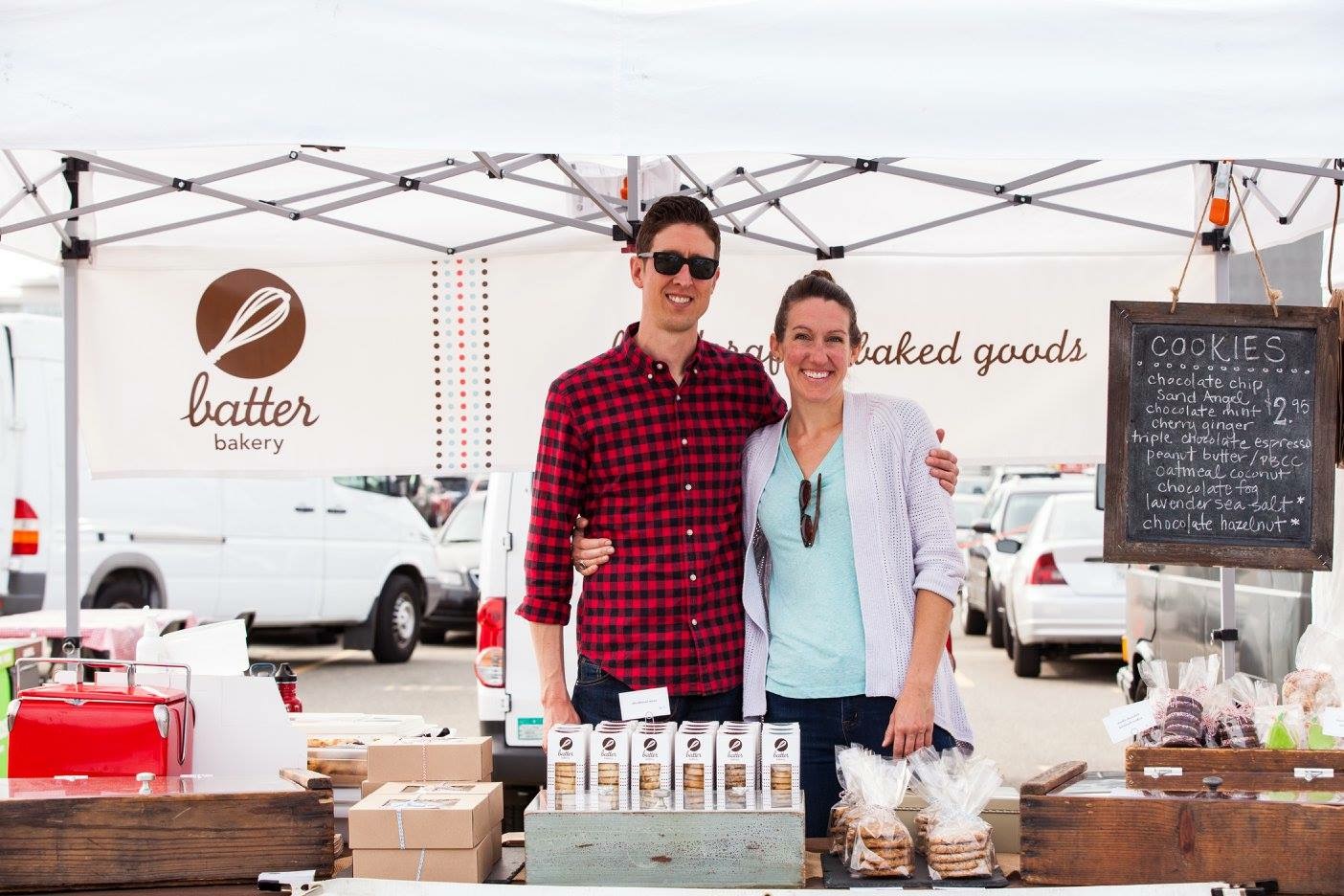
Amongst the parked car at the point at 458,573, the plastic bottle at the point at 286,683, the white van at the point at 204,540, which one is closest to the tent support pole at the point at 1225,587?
the plastic bottle at the point at 286,683

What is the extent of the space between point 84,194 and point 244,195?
1.87 feet

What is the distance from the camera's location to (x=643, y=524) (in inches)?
120

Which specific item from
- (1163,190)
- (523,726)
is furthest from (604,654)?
(1163,190)

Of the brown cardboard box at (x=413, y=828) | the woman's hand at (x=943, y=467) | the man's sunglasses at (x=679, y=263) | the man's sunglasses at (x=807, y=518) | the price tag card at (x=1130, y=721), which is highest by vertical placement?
the man's sunglasses at (x=679, y=263)

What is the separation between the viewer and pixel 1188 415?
3.27 meters

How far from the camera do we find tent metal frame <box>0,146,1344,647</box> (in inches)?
182

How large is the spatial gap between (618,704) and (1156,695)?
119cm

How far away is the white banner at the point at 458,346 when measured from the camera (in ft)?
17.4

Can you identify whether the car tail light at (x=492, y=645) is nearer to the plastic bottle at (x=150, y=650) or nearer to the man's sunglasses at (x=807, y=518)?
the plastic bottle at (x=150, y=650)

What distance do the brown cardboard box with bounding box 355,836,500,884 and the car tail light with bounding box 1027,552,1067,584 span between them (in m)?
9.54

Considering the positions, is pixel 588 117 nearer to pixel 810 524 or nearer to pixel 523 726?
pixel 810 524

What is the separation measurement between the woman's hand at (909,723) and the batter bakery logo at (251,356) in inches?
127

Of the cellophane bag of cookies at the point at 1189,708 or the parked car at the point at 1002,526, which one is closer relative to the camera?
the cellophane bag of cookies at the point at 1189,708

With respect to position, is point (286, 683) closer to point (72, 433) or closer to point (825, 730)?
point (825, 730)
